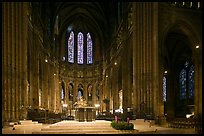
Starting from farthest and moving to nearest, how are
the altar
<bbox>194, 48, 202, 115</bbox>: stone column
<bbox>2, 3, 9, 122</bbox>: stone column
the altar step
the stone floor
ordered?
<bbox>194, 48, 202, 115</bbox>: stone column
the altar
<bbox>2, 3, 9, 122</bbox>: stone column
the altar step
the stone floor

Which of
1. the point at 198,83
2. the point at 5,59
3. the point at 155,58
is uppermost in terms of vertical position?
the point at 155,58

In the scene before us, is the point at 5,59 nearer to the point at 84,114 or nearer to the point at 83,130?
the point at 84,114

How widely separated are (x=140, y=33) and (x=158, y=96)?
770 centimetres

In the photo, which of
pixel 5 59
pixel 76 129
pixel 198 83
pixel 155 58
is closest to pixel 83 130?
pixel 76 129

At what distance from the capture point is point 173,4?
124 ft

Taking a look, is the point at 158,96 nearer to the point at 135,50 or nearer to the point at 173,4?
the point at 135,50

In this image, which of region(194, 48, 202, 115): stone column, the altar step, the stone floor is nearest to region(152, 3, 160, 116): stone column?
region(194, 48, 202, 115): stone column

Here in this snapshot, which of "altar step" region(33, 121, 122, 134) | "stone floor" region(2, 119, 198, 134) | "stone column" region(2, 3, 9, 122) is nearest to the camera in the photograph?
"stone floor" region(2, 119, 198, 134)

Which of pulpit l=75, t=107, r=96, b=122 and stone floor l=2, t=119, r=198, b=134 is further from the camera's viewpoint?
pulpit l=75, t=107, r=96, b=122

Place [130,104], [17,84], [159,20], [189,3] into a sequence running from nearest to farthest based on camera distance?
1. [17,84]
2. [159,20]
3. [189,3]
4. [130,104]

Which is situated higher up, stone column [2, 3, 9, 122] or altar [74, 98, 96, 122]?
stone column [2, 3, 9, 122]

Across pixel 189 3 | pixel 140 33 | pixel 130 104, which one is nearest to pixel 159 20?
pixel 140 33

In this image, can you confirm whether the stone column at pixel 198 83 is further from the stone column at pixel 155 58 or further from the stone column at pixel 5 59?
the stone column at pixel 5 59

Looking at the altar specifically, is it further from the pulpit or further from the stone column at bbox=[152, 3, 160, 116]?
the stone column at bbox=[152, 3, 160, 116]
